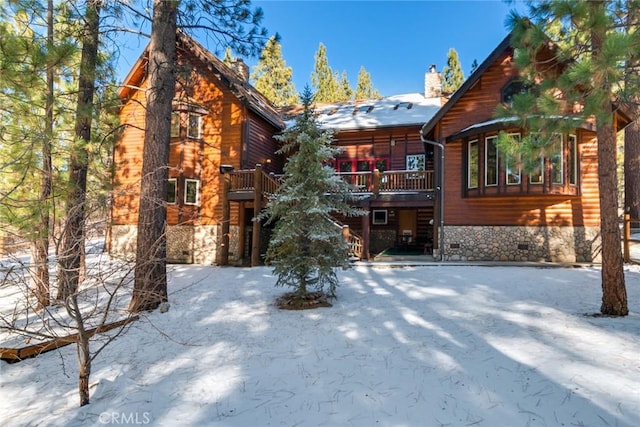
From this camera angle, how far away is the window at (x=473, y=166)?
12.0 m

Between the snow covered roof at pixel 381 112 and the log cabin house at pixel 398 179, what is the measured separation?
157mm

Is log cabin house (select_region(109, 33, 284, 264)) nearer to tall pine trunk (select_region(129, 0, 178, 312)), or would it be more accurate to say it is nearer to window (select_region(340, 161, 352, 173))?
window (select_region(340, 161, 352, 173))

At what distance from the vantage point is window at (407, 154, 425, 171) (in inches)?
622

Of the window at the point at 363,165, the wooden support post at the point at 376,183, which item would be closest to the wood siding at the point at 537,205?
the wooden support post at the point at 376,183

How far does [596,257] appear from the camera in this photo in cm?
1120

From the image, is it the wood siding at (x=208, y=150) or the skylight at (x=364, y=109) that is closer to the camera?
the wood siding at (x=208, y=150)

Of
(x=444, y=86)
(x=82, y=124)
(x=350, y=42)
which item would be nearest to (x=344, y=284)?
(x=82, y=124)

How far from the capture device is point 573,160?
37.1ft

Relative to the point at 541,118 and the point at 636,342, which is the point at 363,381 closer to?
the point at 636,342

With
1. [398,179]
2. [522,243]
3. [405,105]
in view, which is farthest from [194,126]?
[522,243]

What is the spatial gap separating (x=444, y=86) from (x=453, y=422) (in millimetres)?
34724

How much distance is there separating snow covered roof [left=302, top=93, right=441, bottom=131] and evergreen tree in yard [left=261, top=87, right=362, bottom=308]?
25.6 ft

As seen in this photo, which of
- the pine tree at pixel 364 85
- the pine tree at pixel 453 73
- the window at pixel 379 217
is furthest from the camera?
the pine tree at pixel 364 85

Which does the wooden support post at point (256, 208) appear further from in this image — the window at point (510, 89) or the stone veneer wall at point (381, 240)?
the window at point (510, 89)
